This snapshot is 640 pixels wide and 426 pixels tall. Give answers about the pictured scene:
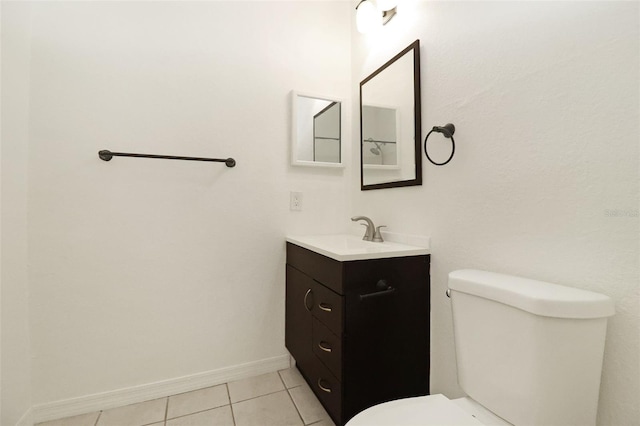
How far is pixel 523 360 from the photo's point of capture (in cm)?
71

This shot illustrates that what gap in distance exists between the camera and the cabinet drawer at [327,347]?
3.67 feet

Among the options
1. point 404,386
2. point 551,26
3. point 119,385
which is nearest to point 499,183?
point 551,26

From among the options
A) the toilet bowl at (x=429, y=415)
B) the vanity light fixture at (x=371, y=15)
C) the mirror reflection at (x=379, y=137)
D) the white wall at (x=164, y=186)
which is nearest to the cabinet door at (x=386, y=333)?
the toilet bowl at (x=429, y=415)

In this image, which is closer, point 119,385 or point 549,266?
point 549,266

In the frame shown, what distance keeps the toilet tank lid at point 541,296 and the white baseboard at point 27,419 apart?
5.99ft

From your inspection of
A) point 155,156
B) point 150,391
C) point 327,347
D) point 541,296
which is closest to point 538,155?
point 541,296

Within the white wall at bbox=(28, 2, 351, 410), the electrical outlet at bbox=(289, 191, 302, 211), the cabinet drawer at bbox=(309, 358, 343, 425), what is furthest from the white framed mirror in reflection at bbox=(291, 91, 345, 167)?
the cabinet drawer at bbox=(309, 358, 343, 425)

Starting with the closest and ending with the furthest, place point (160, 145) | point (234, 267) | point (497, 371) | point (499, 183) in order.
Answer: point (497, 371) → point (499, 183) → point (160, 145) → point (234, 267)

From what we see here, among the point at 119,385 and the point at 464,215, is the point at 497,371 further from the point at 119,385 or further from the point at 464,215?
the point at 119,385

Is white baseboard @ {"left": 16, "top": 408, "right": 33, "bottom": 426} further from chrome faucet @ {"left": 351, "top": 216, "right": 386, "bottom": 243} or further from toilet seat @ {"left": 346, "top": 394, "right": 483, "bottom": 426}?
chrome faucet @ {"left": 351, "top": 216, "right": 386, "bottom": 243}

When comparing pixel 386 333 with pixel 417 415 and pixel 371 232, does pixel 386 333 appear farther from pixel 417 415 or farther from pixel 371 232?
pixel 371 232

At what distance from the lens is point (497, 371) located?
30.3 inches

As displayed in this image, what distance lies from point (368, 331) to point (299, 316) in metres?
0.50

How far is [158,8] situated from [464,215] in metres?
1.78
